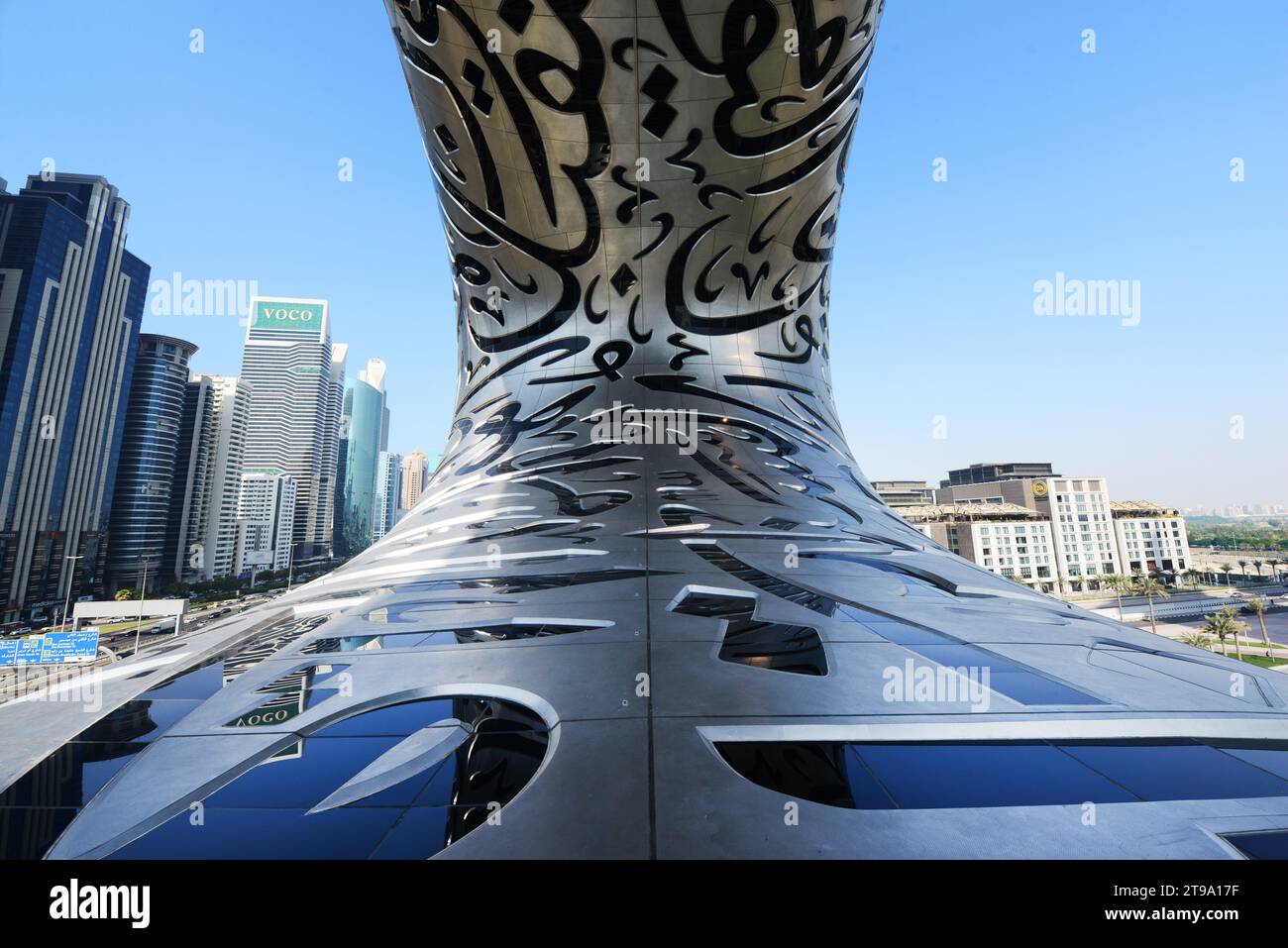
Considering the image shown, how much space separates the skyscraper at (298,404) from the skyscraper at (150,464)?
87.0ft

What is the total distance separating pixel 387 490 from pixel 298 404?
1906 inches

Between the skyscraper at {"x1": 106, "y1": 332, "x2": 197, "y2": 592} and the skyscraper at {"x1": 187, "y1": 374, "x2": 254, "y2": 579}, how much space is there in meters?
2.74

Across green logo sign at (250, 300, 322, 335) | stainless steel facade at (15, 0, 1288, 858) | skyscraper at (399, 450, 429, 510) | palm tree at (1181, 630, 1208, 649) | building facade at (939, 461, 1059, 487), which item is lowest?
palm tree at (1181, 630, 1208, 649)

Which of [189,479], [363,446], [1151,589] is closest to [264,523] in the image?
[189,479]

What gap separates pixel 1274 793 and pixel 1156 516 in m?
82.8

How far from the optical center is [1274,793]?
8.77ft

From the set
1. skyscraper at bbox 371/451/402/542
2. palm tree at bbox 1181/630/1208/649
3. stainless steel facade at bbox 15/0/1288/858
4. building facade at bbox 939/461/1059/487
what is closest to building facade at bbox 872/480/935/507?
building facade at bbox 939/461/1059/487

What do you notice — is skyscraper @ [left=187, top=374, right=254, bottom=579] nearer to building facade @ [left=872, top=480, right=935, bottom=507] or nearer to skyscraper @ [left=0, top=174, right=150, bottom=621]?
skyscraper @ [left=0, top=174, right=150, bottom=621]

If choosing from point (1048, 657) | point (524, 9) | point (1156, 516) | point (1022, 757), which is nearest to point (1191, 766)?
point (1022, 757)

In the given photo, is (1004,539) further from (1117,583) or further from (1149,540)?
(1149,540)

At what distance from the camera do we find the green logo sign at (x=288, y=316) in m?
124

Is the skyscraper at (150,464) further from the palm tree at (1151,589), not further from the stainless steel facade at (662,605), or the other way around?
the palm tree at (1151,589)

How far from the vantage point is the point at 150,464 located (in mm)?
63688

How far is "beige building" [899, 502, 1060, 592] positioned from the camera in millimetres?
57562
